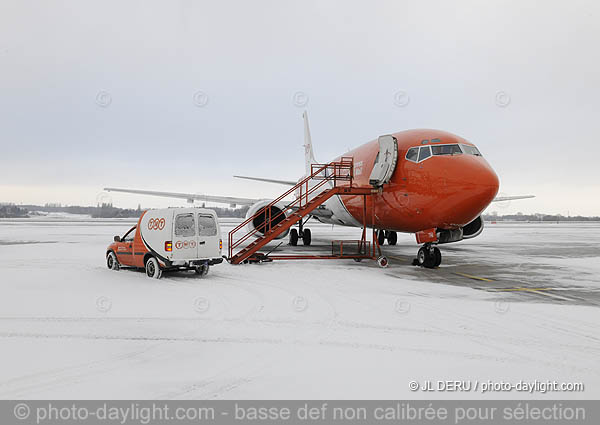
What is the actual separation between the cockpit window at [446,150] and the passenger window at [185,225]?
7.78 meters

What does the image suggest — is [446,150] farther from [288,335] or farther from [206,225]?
[288,335]

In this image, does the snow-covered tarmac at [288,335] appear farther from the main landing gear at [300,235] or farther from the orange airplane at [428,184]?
the main landing gear at [300,235]

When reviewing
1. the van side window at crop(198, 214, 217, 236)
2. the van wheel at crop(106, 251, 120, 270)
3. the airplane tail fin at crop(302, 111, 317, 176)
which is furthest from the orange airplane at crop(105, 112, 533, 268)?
the airplane tail fin at crop(302, 111, 317, 176)

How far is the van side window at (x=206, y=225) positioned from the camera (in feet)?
39.9

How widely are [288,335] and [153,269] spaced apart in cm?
687

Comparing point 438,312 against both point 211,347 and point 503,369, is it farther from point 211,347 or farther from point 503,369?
point 211,347

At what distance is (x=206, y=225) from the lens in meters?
12.3

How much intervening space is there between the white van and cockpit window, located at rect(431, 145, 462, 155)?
7.20m

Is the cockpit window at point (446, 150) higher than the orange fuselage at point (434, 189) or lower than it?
higher

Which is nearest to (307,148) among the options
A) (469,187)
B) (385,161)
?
(385,161)

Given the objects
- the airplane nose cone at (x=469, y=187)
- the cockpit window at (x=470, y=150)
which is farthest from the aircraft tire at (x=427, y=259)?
the cockpit window at (x=470, y=150)

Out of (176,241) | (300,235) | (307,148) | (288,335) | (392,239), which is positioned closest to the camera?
(288,335)

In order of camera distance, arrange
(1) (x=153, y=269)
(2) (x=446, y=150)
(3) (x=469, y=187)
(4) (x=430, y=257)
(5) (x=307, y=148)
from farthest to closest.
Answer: (5) (x=307, y=148), (4) (x=430, y=257), (2) (x=446, y=150), (3) (x=469, y=187), (1) (x=153, y=269)
